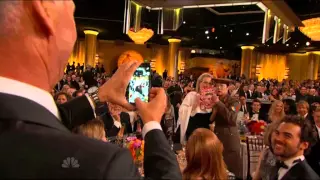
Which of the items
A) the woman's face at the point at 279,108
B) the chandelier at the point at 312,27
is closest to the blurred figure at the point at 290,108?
the woman's face at the point at 279,108

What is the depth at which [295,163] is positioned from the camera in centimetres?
233

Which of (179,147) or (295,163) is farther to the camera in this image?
(179,147)

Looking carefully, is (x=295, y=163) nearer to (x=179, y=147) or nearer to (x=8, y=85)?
(x=179, y=147)

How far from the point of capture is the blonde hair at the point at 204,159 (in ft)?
7.17

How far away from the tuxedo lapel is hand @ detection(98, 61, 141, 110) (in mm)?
505

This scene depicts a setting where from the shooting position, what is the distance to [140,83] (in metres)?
1.59

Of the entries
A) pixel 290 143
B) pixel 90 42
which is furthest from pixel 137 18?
pixel 90 42

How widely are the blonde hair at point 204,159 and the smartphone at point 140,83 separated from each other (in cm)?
75

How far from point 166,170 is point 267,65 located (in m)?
25.2

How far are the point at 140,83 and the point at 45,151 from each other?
1042 mm

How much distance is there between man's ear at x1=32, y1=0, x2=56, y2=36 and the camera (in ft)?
2.09

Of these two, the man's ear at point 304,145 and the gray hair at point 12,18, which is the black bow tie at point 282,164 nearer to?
the man's ear at point 304,145

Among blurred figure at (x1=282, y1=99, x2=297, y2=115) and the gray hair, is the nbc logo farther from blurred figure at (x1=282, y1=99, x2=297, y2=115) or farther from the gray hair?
blurred figure at (x1=282, y1=99, x2=297, y2=115)

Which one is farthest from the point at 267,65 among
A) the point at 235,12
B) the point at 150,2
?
the point at 150,2
